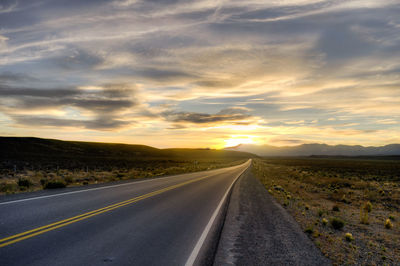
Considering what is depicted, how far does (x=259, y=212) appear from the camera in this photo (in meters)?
10.5

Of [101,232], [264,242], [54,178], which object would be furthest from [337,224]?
[54,178]

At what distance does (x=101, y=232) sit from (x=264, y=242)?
4432mm

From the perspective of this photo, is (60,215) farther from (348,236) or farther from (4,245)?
(348,236)

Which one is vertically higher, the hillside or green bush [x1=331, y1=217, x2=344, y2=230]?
the hillside

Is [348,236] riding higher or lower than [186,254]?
lower

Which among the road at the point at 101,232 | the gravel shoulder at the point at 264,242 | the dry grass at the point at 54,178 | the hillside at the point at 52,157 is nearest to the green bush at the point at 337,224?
the gravel shoulder at the point at 264,242

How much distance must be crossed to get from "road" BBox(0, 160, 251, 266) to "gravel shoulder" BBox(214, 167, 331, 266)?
1.91 ft

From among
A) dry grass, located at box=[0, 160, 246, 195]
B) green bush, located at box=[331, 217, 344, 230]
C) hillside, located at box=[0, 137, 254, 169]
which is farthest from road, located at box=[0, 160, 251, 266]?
hillside, located at box=[0, 137, 254, 169]

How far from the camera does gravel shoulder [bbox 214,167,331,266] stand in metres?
5.40

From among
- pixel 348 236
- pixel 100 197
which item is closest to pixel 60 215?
pixel 100 197

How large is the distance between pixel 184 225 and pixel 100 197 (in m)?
5.96

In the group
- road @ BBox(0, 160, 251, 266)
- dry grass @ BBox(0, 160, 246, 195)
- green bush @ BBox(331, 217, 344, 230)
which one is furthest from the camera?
dry grass @ BBox(0, 160, 246, 195)

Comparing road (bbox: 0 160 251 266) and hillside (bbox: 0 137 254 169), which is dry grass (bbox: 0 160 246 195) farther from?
hillside (bbox: 0 137 254 169)

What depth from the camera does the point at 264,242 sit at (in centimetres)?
657
